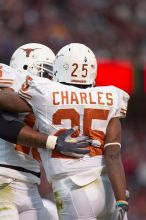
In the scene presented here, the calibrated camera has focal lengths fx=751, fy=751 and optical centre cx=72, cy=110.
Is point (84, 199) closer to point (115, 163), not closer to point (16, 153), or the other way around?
point (115, 163)

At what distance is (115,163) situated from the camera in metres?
3.60

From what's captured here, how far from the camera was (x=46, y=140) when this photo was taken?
3562mm

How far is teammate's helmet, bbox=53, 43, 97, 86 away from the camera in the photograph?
3.73m

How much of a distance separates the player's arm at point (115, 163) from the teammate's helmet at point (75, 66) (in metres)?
0.26

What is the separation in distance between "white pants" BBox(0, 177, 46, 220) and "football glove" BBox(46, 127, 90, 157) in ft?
1.30

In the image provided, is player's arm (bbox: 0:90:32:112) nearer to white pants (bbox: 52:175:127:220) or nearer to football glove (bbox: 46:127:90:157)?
football glove (bbox: 46:127:90:157)

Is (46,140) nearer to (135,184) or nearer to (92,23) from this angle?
(135,184)

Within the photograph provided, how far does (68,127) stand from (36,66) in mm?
654

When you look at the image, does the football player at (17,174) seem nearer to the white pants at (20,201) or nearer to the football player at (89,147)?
the white pants at (20,201)

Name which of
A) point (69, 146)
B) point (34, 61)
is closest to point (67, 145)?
point (69, 146)

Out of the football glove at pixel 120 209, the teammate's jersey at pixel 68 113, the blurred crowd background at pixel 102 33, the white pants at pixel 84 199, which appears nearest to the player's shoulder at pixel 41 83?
the teammate's jersey at pixel 68 113

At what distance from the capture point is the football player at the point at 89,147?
3.57 m

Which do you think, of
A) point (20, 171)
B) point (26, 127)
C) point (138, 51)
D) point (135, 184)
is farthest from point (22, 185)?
point (138, 51)

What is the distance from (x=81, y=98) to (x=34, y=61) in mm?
641
